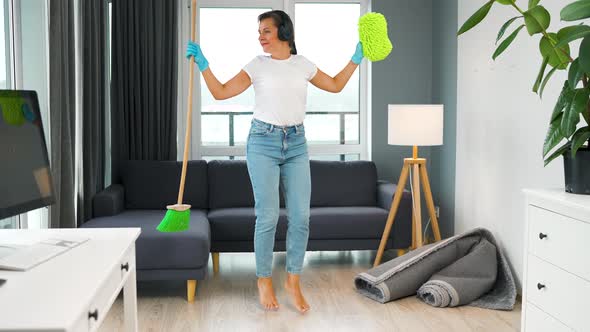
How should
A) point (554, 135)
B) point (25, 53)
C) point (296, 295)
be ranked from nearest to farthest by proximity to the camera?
1. point (554, 135)
2. point (296, 295)
3. point (25, 53)

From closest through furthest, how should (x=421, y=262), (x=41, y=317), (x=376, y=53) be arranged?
(x=41, y=317), (x=376, y=53), (x=421, y=262)

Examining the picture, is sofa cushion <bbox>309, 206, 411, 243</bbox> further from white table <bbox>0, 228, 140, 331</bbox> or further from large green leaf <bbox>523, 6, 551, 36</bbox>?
white table <bbox>0, 228, 140, 331</bbox>

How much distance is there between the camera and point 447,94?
523 cm

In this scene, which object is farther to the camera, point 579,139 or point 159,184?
point 159,184

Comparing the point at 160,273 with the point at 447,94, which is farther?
the point at 447,94

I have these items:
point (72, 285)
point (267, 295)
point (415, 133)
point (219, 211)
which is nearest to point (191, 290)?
point (267, 295)

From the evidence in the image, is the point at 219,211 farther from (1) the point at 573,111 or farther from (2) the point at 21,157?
(2) the point at 21,157

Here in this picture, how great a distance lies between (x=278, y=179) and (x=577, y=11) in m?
1.72

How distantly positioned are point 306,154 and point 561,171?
49.8 inches

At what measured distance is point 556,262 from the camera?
2639mm

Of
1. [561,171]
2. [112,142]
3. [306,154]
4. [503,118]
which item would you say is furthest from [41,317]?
[112,142]

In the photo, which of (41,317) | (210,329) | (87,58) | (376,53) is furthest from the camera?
(87,58)

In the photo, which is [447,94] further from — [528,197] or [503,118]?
[528,197]

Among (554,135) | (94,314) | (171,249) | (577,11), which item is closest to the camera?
(94,314)
